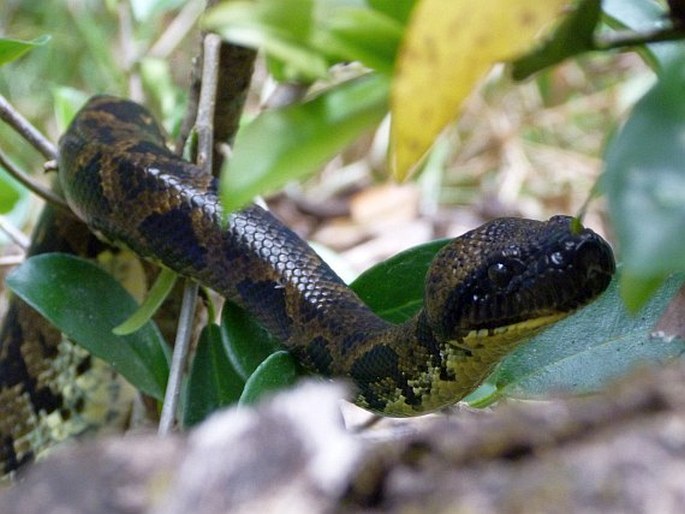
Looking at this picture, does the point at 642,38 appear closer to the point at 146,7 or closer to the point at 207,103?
the point at 207,103

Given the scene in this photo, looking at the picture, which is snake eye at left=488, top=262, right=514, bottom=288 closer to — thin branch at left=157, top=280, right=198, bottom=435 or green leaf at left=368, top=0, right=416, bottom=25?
thin branch at left=157, top=280, right=198, bottom=435

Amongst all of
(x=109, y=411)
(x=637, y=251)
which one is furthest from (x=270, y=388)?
(x=109, y=411)

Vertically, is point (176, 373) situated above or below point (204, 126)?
below

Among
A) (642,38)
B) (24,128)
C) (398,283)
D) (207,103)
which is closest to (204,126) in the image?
(207,103)

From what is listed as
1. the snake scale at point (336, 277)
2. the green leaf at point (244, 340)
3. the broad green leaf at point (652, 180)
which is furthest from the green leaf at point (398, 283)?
the broad green leaf at point (652, 180)

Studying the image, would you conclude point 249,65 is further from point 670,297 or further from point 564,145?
point 564,145

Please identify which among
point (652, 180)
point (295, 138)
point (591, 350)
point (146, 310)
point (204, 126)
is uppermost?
point (295, 138)

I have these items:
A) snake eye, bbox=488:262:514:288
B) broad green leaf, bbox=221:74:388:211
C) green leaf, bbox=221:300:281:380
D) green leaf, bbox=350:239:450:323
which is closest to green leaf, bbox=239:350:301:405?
green leaf, bbox=221:300:281:380

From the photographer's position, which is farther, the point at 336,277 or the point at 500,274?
the point at 336,277
